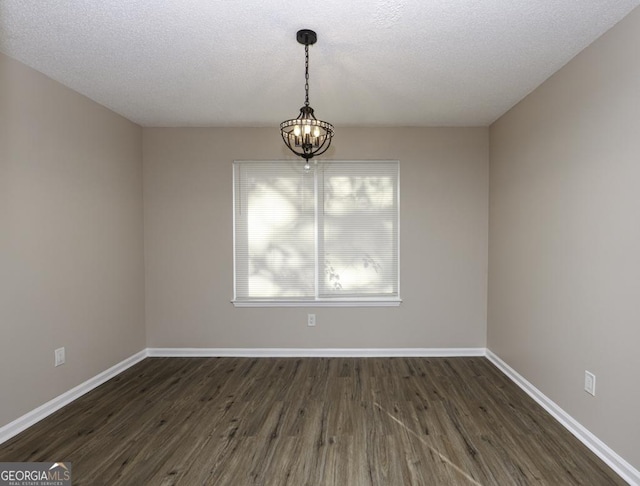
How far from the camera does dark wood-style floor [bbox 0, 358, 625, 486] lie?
1.95 meters

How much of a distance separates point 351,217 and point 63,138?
277 cm

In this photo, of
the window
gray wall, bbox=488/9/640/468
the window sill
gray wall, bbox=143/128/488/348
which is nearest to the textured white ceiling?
gray wall, bbox=488/9/640/468

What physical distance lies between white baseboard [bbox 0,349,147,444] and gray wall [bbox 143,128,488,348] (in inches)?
19.4

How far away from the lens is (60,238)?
2.69m

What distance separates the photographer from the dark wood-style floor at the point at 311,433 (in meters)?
1.95

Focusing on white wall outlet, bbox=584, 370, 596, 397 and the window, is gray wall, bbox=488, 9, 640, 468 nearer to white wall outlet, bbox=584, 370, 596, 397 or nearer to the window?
white wall outlet, bbox=584, 370, 596, 397

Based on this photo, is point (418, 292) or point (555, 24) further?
point (418, 292)

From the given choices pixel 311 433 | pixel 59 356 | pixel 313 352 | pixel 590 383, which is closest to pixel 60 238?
pixel 59 356

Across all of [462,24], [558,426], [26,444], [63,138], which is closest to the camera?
[462,24]

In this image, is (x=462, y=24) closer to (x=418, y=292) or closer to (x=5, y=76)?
A: (x=418, y=292)

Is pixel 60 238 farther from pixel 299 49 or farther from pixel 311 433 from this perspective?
pixel 311 433

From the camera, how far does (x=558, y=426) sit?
2395mm

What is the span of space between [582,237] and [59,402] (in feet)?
13.6

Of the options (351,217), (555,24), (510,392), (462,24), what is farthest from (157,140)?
(510,392)
